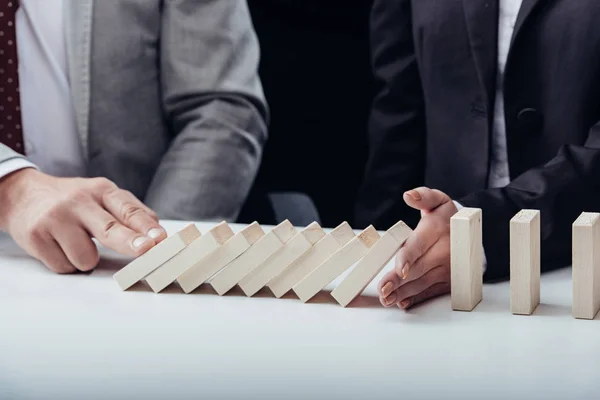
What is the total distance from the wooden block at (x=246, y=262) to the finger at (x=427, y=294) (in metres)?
0.17

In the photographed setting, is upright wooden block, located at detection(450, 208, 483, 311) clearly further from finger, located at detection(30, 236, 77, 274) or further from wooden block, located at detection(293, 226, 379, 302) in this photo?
finger, located at detection(30, 236, 77, 274)

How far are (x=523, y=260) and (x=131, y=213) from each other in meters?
0.57

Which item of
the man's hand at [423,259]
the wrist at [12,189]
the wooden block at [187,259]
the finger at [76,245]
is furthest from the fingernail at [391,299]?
the wrist at [12,189]

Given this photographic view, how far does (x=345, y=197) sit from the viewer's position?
8.40ft

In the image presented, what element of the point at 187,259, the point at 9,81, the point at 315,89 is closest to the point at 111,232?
the point at 187,259

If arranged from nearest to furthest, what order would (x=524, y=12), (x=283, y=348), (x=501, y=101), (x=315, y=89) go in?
(x=283, y=348) < (x=524, y=12) < (x=501, y=101) < (x=315, y=89)

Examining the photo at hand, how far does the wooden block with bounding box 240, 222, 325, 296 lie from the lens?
1.18 m

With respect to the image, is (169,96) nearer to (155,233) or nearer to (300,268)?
(155,233)

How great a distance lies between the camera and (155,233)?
4.26 feet

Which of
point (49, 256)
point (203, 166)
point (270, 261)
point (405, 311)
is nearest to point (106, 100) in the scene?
point (203, 166)

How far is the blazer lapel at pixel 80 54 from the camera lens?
6.24 feet

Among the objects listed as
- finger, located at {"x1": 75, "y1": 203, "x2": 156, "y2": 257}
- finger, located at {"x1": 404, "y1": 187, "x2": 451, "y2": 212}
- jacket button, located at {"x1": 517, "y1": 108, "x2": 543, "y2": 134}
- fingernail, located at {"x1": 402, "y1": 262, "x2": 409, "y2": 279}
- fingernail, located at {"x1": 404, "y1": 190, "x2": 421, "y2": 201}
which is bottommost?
jacket button, located at {"x1": 517, "y1": 108, "x2": 543, "y2": 134}

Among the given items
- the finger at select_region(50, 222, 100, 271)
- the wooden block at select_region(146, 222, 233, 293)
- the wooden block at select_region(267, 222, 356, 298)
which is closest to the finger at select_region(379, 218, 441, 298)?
the wooden block at select_region(267, 222, 356, 298)

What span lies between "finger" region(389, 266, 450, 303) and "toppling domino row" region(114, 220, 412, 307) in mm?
42
